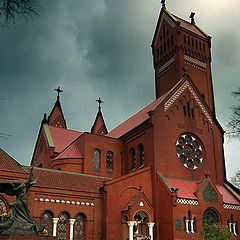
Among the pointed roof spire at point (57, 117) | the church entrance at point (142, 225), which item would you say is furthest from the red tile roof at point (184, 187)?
the pointed roof spire at point (57, 117)

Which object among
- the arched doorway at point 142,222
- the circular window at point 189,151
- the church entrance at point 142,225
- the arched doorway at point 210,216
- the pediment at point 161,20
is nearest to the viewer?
the church entrance at point 142,225

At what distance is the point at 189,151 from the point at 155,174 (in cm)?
569

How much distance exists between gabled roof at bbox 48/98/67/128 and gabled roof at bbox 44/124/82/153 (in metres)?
6.81

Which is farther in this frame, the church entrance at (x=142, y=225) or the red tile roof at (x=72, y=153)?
the red tile roof at (x=72, y=153)

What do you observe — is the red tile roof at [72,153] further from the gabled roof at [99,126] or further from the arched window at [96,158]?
the gabled roof at [99,126]

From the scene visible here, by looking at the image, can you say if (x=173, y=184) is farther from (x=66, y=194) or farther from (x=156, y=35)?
(x=156, y=35)

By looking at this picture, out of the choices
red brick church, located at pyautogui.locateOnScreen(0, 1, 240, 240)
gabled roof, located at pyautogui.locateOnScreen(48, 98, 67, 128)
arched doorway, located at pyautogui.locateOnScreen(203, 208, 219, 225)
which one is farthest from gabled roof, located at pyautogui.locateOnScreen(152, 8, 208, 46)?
arched doorway, located at pyautogui.locateOnScreen(203, 208, 219, 225)

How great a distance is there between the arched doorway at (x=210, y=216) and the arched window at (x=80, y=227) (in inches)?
431

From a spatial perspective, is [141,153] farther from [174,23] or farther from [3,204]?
[174,23]

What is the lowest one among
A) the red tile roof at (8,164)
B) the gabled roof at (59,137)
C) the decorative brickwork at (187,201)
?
the decorative brickwork at (187,201)

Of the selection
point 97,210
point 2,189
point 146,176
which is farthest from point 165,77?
point 2,189

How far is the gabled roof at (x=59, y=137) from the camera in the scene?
47500 mm

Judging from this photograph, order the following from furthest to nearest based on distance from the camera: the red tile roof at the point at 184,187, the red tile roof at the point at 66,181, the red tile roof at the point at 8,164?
the red tile roof at the point at 184,187, the red tile roof at the point at 66,181, the red tile roof at the point at 8,164

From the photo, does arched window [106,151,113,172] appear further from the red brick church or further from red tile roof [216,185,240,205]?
red tile roof [216,185,240,205]
